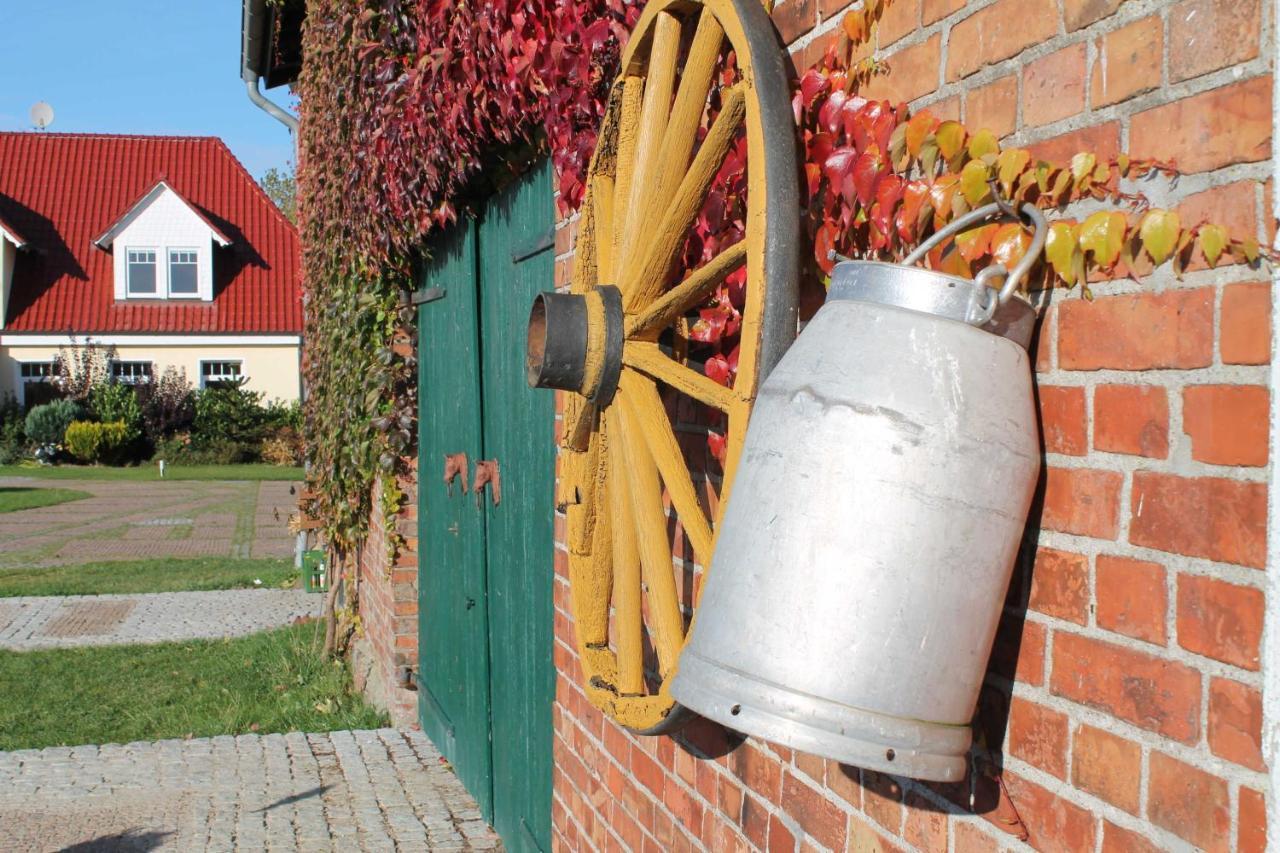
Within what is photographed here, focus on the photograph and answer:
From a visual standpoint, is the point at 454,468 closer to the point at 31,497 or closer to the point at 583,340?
the point at 583,340

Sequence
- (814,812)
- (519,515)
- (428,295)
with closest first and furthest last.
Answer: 1. (814,812)
2. (519,515)
3. (428,295)

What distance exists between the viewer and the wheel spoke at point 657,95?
2.23 meters

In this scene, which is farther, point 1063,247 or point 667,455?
point 667,455

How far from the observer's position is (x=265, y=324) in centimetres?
2855

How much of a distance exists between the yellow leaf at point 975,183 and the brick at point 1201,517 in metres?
0.37

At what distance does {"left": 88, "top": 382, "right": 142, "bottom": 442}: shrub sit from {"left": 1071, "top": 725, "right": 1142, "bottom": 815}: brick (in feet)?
88.7

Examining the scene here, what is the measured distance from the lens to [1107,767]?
4.66ft

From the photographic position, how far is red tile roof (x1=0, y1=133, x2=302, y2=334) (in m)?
28.1

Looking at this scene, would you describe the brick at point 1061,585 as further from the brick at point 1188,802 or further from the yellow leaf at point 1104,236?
the yellow leaf at point 1104,236

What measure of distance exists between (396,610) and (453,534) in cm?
124

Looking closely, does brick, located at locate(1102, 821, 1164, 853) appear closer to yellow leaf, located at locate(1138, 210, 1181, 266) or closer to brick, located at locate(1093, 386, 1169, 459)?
brick, located at locate(1093, 386, 1169, 459)

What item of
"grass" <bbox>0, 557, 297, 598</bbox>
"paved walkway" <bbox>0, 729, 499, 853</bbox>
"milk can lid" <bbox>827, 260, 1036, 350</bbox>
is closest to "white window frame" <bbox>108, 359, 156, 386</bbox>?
"grass" <bbox>0, 557, 297, 598</bbox>

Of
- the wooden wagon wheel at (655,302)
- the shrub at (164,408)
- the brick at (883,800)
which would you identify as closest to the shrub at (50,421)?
the shrub at (164,408)

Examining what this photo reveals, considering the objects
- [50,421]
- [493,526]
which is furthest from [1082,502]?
[50,421]
